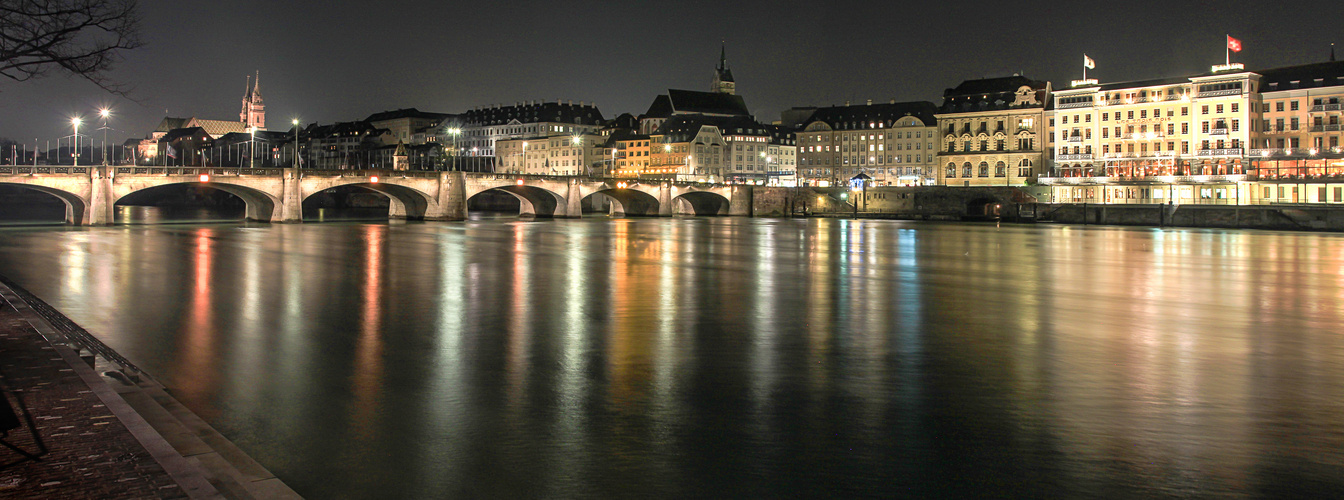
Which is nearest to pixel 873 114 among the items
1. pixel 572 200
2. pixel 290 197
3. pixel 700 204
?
pixel 700 204

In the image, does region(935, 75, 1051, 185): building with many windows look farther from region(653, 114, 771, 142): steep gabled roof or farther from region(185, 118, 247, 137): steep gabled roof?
region(185, 118, 247, 137): steep gabled roof

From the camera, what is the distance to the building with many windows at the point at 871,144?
389 ft

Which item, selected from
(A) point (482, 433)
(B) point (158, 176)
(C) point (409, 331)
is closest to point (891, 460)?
(A) point (482, 433)

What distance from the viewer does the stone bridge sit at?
56.2 metres

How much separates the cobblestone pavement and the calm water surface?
1.16 m

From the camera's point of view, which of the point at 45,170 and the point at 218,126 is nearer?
the point at 45,170

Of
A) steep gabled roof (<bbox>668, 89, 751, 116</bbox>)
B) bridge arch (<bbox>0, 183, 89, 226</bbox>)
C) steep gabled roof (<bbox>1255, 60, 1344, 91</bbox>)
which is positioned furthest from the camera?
steep gabled roof (<bbox>668, 89, 751, 116</bbox>)

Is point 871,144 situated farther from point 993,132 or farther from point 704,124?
point 704,124

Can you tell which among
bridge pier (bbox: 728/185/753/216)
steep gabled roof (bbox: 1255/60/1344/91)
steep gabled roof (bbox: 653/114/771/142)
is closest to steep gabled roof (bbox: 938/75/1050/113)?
steep gabled roof (bbox: 1255/60/1344/91)

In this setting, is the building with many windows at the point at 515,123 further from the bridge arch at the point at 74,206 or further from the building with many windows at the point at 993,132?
the bridge arch at the point at 74,206

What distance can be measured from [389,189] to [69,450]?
2762 inches

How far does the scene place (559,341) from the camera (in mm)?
13781

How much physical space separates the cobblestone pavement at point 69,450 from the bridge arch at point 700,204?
91.3 metres

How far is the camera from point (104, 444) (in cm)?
638
